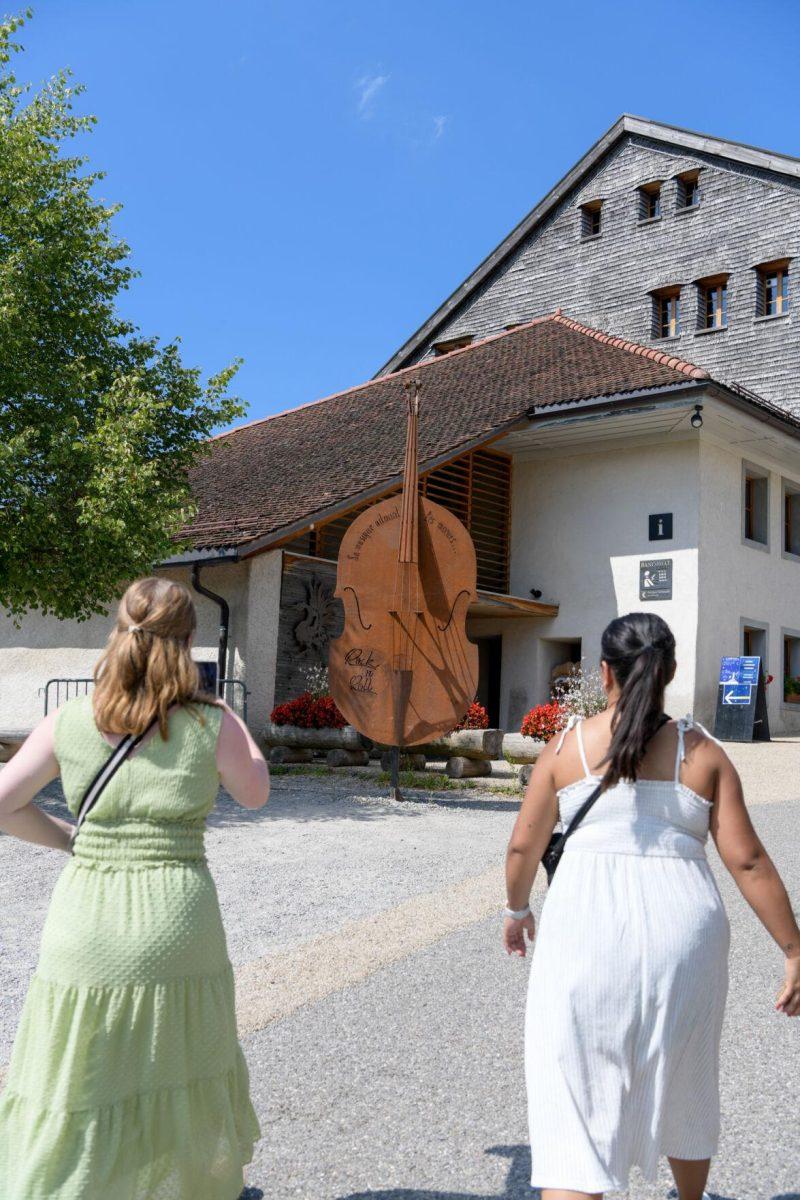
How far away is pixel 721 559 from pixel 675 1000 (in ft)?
61.6

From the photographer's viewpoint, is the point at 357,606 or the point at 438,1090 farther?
the point at 357,606

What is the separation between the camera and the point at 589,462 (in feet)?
71.5

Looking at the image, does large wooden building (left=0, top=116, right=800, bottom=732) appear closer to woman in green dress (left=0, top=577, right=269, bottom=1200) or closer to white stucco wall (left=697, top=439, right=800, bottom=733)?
white stucco wall (left=697, top=439, right=800, bottom=733)

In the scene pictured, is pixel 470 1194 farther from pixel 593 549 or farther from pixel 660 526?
pixel 593 549

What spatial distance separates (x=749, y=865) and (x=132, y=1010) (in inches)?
56.7

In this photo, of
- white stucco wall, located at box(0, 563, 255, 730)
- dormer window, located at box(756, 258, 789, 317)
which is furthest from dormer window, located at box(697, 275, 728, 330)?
white stucco wall, located at box(0, 563, 255, 730)

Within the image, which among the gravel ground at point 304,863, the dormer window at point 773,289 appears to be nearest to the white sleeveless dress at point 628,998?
the gravel ground at point 304,863

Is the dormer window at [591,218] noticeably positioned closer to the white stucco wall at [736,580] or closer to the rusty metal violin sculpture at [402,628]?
the white stucco wall at [736,580]

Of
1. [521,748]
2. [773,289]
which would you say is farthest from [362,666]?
[773,289]

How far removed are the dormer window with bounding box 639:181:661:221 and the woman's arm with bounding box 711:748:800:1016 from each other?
2608 centimetres

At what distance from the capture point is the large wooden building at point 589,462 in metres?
17.9

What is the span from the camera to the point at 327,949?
6160 mm

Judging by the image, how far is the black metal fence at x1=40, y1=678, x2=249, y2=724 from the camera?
54.7 feet

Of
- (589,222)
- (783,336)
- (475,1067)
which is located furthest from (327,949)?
(589,222)
